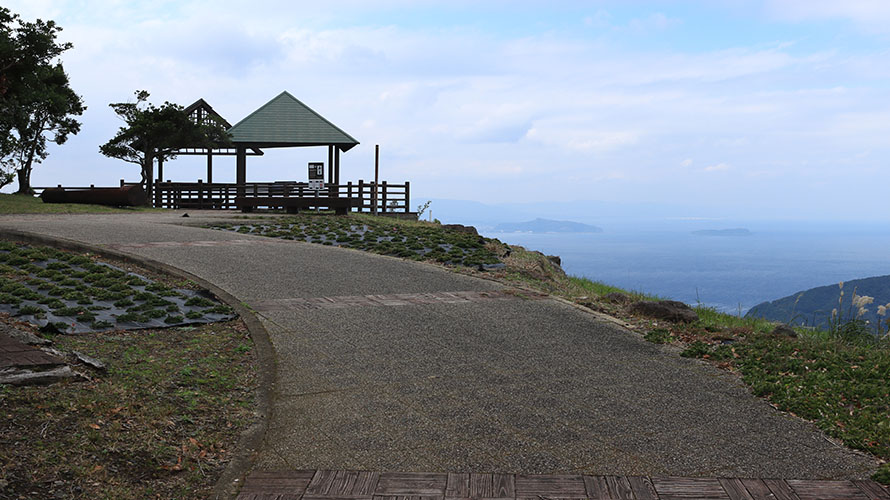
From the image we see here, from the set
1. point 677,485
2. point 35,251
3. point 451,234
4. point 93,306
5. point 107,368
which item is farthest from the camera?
point 451,234

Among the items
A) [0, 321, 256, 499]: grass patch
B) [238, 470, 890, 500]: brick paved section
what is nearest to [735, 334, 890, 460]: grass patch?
[238, 470, 890, 500]: brick paved section

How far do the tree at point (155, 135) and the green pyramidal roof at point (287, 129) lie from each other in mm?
1152

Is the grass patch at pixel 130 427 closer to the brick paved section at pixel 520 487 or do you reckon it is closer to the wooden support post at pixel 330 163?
the brick paved section at pixel 520 487

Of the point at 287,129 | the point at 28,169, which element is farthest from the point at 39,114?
the point at 287,129

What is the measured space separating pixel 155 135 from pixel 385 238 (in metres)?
20.5

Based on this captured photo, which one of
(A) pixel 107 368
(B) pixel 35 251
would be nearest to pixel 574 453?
(A) pixel 107 368

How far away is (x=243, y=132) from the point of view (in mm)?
32344

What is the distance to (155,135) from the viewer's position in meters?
33.2

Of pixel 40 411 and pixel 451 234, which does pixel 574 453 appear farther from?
pixel 451 234

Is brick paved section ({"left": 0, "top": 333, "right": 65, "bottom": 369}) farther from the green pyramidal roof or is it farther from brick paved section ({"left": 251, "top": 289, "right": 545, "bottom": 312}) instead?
the green pyramidal roof

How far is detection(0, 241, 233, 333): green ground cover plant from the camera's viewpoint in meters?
7.81

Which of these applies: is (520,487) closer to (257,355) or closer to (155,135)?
(257,355)

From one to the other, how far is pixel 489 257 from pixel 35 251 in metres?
7.68

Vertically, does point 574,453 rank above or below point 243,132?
below
